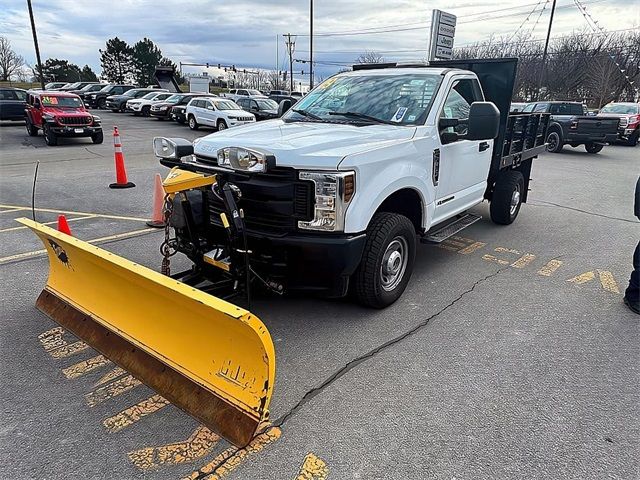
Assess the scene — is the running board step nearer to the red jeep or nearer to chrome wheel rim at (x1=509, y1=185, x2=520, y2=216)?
chrome wheel rim at (x1=509, y1=185, x2=520, y2=216)

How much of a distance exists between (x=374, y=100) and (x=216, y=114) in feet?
60.7

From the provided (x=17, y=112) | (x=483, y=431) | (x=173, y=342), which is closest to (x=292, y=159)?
(x=173, y=342)

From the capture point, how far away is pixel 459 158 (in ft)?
16.0

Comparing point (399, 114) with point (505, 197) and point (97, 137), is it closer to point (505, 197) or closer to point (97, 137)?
point (505, 197)

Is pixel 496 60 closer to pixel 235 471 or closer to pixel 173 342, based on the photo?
pixel 173 342

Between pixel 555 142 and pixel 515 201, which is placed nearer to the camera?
pixel 515 201

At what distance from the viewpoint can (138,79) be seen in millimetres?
76562

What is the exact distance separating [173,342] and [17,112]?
25.4 meters

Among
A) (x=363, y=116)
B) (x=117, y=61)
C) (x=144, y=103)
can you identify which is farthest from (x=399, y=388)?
(x=117, y=61)

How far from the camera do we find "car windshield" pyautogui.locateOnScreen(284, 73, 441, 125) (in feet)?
14.4

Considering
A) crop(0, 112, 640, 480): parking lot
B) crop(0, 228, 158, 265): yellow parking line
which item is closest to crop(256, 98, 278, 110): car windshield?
crop(0, 228, 158, 265): yellow parking line

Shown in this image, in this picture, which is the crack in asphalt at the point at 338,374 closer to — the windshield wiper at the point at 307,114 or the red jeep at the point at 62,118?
the windshield wiper at the point at 307,114

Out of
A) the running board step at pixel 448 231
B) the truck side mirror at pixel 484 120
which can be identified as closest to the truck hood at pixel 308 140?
the truck side mirror at pixel 484 120

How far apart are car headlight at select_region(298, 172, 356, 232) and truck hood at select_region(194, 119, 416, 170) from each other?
78 millimetres
